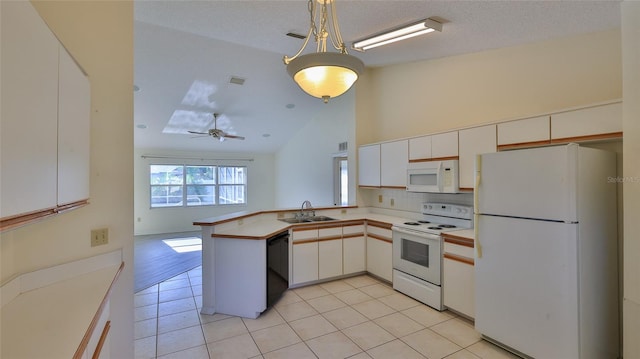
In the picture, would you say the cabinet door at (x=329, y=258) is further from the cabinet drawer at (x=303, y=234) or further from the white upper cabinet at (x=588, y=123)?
the white upper cabinet at (x=588, y=123)

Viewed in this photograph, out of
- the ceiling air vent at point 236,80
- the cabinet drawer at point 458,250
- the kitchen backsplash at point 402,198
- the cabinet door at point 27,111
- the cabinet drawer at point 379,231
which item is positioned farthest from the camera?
the ceiling air vent at point 236,80

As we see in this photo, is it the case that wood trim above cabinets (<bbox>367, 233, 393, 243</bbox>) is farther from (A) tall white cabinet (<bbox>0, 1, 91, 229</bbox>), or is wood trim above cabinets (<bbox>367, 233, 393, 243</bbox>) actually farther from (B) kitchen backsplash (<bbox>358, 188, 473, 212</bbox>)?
(A) tall white cabinet (<bbox>0, 1, 91, 229</bbox>)

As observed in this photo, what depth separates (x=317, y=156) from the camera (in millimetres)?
6773

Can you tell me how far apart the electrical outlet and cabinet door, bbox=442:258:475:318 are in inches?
120

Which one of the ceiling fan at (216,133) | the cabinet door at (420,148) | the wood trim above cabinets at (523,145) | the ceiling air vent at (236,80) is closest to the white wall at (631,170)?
the wood trim above cabinets at (523,145)

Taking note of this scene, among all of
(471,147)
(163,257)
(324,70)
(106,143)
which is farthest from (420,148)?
(163,257)

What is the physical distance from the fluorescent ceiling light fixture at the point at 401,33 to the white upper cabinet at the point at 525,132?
114cm

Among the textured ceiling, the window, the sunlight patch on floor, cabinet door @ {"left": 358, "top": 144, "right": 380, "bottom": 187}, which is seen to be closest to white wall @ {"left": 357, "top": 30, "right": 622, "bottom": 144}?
the textured ceiling

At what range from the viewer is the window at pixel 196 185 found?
25.3 feet

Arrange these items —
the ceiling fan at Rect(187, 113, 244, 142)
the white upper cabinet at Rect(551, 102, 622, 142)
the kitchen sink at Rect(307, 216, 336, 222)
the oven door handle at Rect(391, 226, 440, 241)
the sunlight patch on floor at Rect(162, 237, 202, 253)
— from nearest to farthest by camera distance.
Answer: the white upper cabinet at Rect(551, 102, 622, 142) < the oven door handle at Rect(391, 226, 440, 241) < the kitchen sink at Rect(307, 216, 336, 222) < the ceiling fan at Rect(187, 113, 244, 142) < the sunlight patch on floor at Rect(162, 237, 202, 253)

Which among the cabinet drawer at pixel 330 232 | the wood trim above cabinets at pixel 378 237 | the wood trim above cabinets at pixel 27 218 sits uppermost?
the wood trim above cabinets at pixel 27 218

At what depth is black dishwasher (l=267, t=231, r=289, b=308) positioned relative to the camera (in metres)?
3.14

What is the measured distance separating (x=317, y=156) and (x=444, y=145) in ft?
12.1

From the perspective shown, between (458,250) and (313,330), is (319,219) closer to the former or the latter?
(313,330)
